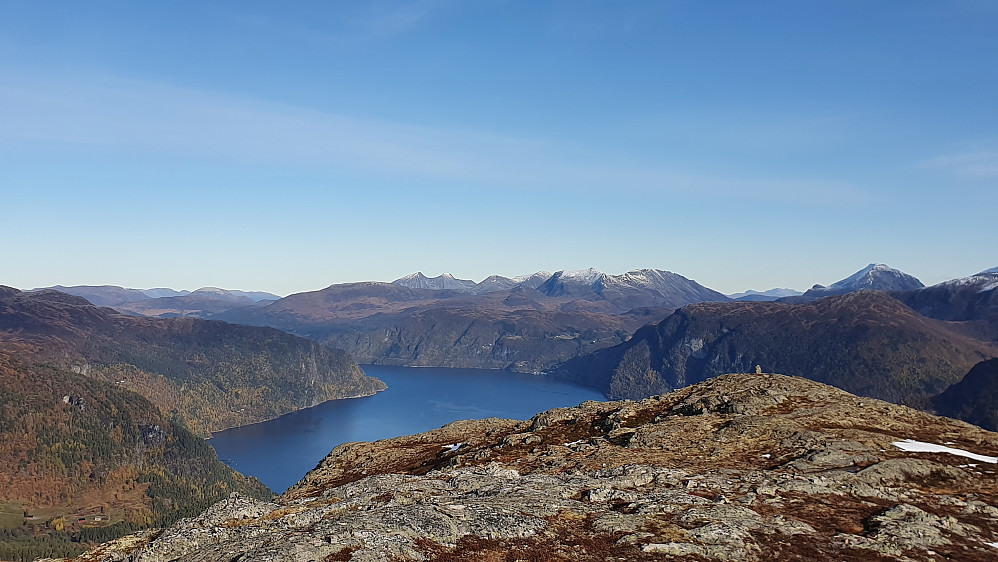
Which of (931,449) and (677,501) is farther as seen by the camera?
(931,449)

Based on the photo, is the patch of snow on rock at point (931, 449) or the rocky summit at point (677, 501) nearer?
the rocky summit at point (677, 501)

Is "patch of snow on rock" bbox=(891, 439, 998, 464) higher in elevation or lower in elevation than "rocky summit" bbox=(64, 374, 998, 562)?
higher

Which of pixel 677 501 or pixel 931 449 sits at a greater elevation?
pixel 931 449

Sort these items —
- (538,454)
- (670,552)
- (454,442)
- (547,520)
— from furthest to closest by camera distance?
(454,442), (538,454), (547,520), (670,552)

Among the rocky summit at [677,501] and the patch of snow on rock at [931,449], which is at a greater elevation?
the patch of snow on rock at [931,449]

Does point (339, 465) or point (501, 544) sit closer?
point (501, 544)

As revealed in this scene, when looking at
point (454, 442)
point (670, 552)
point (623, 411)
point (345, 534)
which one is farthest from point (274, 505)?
point (623, 411)

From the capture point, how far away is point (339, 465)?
51.6 m

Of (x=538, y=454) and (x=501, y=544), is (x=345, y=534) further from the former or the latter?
(x=538, y=454)

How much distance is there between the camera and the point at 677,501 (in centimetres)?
2572

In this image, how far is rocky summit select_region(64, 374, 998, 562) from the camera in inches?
813

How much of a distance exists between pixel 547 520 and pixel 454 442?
3096cm

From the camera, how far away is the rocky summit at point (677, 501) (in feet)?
67.7

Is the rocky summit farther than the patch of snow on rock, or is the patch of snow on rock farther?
the patch of snow on rock
